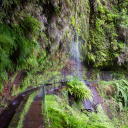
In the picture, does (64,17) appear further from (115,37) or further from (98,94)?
(115,37)

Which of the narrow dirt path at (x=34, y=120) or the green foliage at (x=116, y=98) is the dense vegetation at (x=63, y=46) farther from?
the narrow dirt path at (x=34, y=120)

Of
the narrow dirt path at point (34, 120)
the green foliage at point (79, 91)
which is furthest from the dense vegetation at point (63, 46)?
the narrow dirt path at point (34, 120)

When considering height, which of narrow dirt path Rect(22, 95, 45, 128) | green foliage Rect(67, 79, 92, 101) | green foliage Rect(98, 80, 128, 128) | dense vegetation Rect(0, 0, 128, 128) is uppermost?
dense vegetation Rect(0, 0, 128, 128)

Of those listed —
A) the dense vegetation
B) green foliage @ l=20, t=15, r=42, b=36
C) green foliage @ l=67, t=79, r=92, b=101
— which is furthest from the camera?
green foliage @ l=67, t=79, r=92, b=101

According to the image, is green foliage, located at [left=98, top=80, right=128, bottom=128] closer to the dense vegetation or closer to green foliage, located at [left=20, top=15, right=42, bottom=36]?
the dense vegetation

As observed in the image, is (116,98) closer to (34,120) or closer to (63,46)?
(63,46)

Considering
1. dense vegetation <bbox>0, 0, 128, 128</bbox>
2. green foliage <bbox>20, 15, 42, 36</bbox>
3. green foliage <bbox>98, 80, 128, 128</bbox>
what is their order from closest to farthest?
dense vegetation <bbox>0, 0, 128, 128</bbox> → green foliage <bbox>20, 15, 42, 36</bbox> → green foliage <bbox>98, 80, 128, 128</bbox>

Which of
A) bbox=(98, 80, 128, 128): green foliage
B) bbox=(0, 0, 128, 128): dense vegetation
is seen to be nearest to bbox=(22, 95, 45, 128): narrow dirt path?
bbox=(0, 0, 128, 128): dense vegetation

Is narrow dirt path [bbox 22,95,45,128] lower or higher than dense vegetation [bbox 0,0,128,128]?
lower

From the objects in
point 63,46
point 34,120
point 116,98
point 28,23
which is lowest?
point 116,98

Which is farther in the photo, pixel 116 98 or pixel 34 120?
pixel 116 98

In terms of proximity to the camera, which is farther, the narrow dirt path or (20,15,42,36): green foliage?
(20,15,42,36): green foliage

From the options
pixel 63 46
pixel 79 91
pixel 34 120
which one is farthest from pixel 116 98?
pixel 34 120

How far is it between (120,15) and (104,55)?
18.4 feet
